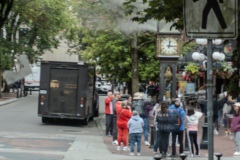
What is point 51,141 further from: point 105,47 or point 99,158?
point 105,47

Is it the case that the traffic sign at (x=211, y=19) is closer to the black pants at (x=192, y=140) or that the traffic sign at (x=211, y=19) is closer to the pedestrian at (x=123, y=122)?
the black pants at (x=192, y=140)

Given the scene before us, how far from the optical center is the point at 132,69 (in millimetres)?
25766

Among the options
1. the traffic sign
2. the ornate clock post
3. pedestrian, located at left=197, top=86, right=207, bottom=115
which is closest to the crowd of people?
the ornate clock post

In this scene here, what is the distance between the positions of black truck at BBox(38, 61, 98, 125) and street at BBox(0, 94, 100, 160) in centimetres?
65

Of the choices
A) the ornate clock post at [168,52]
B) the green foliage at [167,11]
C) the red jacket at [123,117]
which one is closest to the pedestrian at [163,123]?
the red jacket at [123,117]

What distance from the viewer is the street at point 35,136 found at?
1568cm

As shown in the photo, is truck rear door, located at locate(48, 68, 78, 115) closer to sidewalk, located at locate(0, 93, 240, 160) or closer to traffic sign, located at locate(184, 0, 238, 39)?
sidewalk, located at locate(0, 93, 240, 160)

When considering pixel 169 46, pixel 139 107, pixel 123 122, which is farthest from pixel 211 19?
pixel 169 46

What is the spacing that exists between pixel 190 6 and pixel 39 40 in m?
43.2

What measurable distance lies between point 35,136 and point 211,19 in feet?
51.5

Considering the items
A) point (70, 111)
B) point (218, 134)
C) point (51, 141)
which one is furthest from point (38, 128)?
point (218, 134)

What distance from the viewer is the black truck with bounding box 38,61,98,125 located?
2473 cm

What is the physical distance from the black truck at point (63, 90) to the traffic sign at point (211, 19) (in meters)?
19.3

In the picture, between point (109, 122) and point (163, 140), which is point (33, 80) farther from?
point (163, 140)
